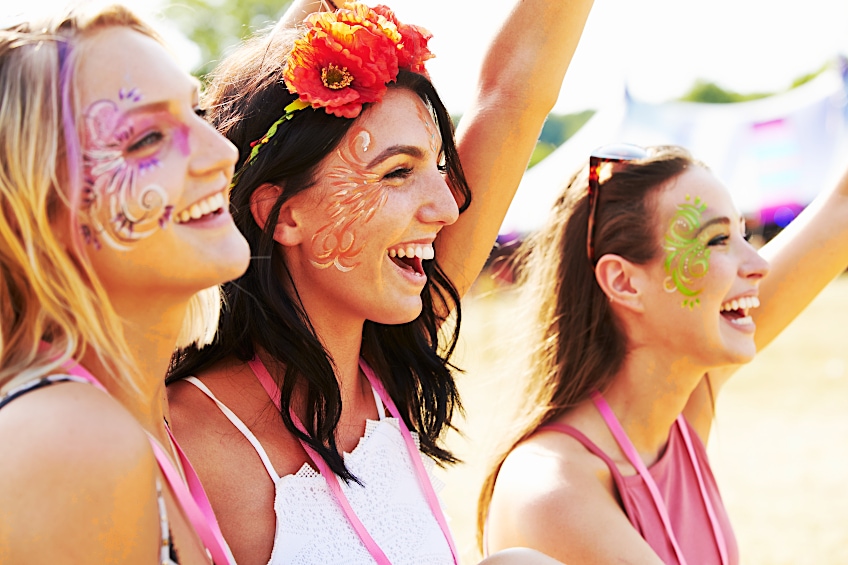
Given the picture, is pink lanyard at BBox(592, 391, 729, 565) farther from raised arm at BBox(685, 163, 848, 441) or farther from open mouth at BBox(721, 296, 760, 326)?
open mouth at BBox(721, 296, 760, 326)

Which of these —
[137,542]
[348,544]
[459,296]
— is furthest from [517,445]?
[137,542]

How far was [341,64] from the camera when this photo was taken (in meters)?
2.17

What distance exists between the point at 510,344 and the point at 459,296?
0.74 m

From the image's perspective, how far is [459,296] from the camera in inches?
104

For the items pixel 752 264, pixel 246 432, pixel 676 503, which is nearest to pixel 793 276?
pixel 752 264

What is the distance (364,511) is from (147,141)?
1.01 meters

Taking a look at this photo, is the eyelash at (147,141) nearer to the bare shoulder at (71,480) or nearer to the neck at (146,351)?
the neck at (146,351)

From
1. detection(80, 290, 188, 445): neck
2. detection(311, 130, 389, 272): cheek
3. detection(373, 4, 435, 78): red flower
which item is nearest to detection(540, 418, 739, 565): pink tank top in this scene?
detection(311, 130, 389, 272): cheek

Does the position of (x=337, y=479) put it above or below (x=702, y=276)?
below

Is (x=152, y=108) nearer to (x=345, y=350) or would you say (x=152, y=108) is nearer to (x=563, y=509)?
(x=345, y=350)

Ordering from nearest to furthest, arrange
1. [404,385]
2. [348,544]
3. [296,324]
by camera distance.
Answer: [348,544], [296,324], [404,385]

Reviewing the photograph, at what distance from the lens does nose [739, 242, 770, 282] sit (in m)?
2.96

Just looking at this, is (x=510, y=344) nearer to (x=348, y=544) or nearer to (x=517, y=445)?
(x=517, y=445)

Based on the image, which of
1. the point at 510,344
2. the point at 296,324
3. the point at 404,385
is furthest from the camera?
the point at 510,344
